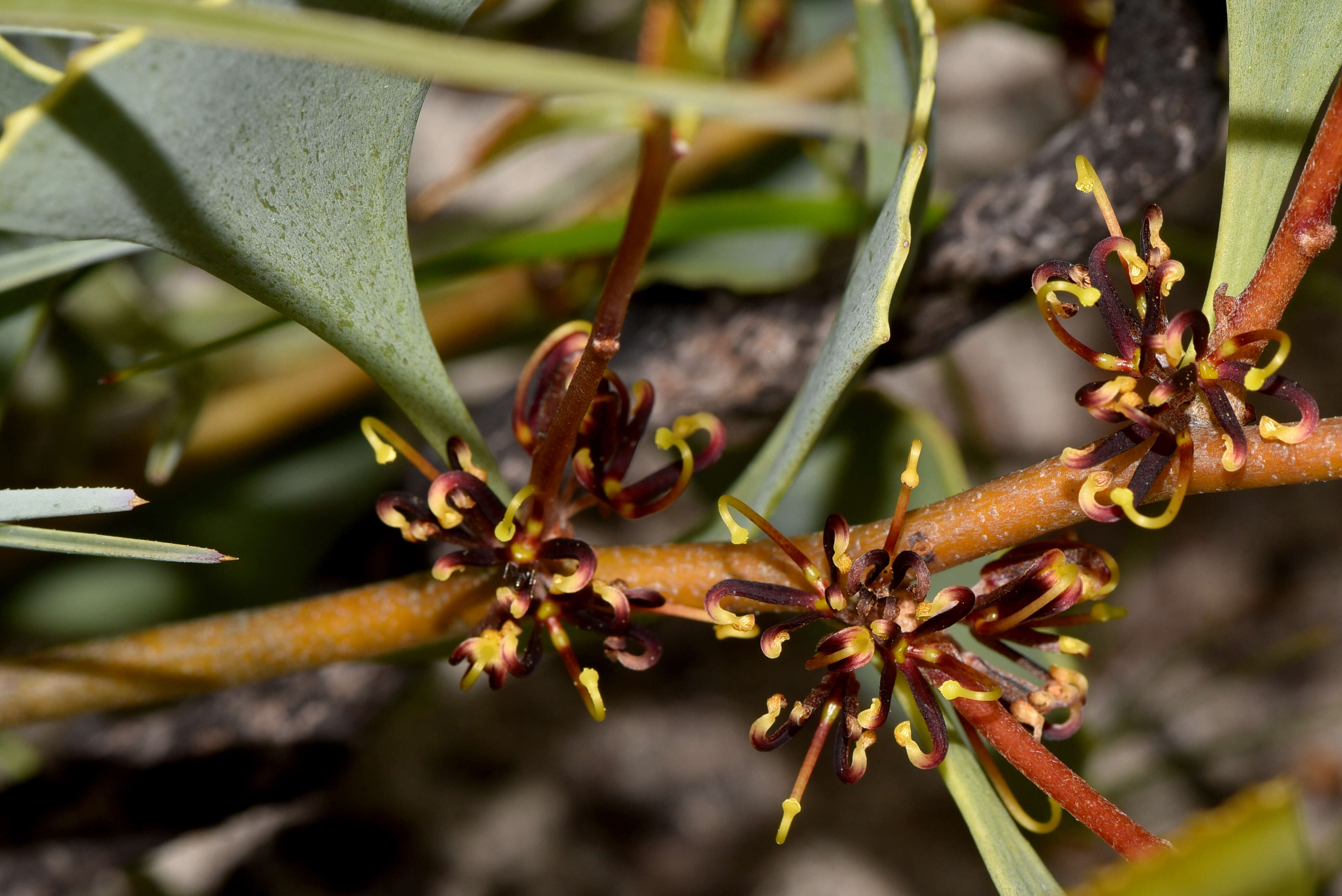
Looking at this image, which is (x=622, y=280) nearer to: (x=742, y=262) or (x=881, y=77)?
(x=881, y=77)

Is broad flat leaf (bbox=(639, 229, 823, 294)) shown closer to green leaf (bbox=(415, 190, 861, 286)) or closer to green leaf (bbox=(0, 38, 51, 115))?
green leaf (bbox=(415, 190, 861, 286))

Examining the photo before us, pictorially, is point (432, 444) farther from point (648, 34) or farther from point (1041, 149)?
point (1041, 149)

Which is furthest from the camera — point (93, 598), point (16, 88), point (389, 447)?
point (93, 598)

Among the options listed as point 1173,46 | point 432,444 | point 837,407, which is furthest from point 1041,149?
point 432,444

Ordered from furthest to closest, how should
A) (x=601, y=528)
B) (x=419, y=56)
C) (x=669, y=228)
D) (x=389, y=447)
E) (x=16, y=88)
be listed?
(x=601, y=528) < (x=669, y=228) < (x=389, y=447) < (x=16, y=88) < (x=419, y=56)

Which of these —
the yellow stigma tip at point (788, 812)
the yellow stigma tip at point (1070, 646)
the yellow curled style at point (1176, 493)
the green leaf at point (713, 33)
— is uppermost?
the green leaf at point (713, 33)

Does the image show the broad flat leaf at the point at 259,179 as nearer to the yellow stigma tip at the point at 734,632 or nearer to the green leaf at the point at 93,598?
the yellow stigma tip at the point at 734,632

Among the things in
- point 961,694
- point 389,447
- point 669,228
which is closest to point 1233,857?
point 961,694

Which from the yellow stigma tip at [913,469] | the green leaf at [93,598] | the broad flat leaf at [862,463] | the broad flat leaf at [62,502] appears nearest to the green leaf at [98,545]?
the broad flat leaf at [62,502]

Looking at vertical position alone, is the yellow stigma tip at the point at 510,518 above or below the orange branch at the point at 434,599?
above
